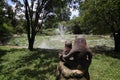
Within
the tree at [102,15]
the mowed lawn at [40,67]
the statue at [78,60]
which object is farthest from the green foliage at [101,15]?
the statue at [78,60]

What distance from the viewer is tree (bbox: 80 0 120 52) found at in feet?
50.4

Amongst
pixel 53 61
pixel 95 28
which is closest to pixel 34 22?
pixel 95 28

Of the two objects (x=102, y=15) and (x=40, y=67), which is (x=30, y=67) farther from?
(x=102, y=15)

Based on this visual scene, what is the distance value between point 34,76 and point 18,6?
895 cm

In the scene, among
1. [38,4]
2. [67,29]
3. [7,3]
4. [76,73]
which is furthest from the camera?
[67,29]

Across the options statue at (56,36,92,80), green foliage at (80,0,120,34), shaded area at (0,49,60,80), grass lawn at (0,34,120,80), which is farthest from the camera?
green foliage at (80,0,120,34)

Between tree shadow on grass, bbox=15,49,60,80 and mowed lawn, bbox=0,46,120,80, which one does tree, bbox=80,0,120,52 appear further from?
tree shadow on grass, bbox=15,49,60,80

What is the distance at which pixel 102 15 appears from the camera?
53.9 ft

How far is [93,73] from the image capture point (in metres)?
11.0

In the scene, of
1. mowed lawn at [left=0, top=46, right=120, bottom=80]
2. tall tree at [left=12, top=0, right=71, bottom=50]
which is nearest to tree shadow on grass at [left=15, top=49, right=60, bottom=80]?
mowed lawn at [left=0, top=46, right=120, bottom=80]

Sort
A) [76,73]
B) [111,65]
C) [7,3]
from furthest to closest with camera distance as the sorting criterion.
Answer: [7,3] < [111,65] < [76,73]

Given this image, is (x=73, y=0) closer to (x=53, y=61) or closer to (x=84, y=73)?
(x=53, y=61)

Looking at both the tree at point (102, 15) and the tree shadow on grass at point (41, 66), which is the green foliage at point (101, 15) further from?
the tree shadow on grass at point (41, 66)

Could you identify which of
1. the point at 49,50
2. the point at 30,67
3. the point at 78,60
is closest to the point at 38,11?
the point at 49,50
